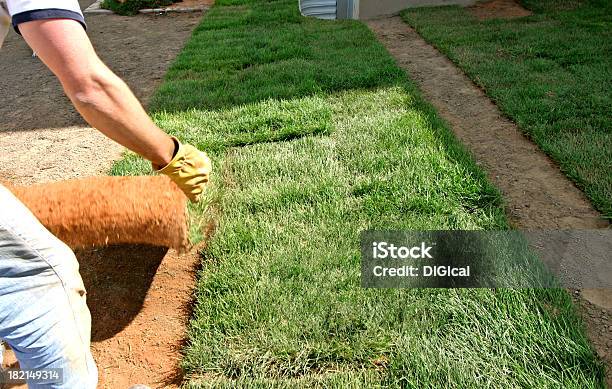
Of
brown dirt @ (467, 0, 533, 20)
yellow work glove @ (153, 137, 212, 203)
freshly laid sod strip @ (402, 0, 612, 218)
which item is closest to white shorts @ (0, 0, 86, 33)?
yellow work glove @ (153, 137, 212, 203)

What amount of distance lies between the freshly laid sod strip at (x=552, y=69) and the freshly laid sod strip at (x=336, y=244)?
0.75 m

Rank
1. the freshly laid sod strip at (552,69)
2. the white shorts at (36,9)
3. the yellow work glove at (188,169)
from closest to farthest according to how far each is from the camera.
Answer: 1. the white shorts at (36,9)
2. the yellow work glove at (188,169)
3. the freshly laid sod strip at (552,69)

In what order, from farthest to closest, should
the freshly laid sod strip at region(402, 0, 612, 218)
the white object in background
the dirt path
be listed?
the freshly laid sod strip at region(402, 0, 612, 218) < the dirt path < the white object in background

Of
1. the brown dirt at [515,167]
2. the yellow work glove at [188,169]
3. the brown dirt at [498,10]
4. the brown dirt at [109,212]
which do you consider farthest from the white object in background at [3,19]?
the brown dirt at [498,10]

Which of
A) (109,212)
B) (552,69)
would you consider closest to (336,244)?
(109,212)

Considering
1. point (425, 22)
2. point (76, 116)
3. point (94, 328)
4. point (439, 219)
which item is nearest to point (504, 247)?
point (439, 219)

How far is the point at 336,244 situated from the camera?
295 centimetres

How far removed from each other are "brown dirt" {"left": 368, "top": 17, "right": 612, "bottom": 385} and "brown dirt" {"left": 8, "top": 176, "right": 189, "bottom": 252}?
1.98 meters

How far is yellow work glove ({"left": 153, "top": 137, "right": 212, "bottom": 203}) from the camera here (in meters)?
2.13

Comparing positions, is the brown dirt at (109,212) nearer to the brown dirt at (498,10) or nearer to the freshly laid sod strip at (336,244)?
the freshly laid sod strip at (336,244)

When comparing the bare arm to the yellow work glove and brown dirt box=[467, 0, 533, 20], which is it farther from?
brown dirt box=[467, 0, 533, 20]

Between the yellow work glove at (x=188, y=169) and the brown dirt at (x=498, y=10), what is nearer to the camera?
the yellow work glove at (x=188, y=169)

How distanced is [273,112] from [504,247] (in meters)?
2.54

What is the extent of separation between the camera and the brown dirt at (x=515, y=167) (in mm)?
2518
